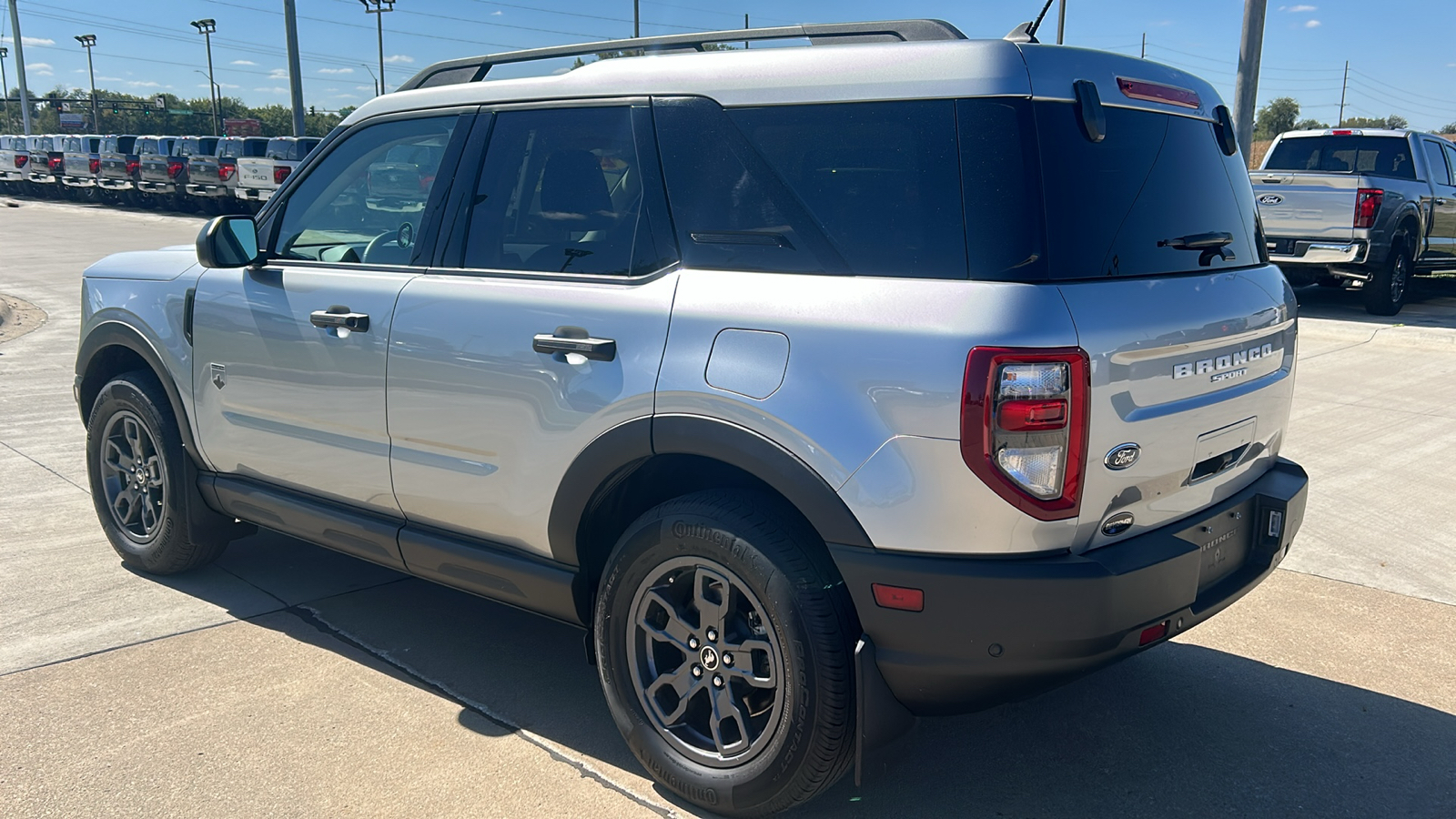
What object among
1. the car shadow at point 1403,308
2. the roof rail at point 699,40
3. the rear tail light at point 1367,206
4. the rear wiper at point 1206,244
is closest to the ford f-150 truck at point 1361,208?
the rear tail light at point 1367,206

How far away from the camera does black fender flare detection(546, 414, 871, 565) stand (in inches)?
101

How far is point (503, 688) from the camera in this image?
3.66m

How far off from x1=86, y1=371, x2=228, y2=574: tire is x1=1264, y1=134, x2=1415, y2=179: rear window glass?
12.8 m

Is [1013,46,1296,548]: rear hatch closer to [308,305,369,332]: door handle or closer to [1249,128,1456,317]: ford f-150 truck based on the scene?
[308,305,369,332]: door handle

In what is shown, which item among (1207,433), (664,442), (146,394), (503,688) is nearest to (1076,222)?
(1207,433)

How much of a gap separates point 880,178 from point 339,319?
6.30 ft

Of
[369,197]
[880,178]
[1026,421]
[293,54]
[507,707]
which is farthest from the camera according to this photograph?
[293,54]

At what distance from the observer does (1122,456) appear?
253cm

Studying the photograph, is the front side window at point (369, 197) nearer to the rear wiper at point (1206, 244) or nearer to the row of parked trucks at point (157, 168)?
the rear wiper at point (1206, 244)

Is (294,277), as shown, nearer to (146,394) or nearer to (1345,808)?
(146,394)

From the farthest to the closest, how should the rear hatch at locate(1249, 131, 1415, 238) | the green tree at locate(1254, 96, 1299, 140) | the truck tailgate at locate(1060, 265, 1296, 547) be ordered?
the green tree at locate(1254, 96, 1299, 140), the rear hatch at locate(1249, 131, 1415, 238), the truck tailgate at locate(1060, 265, 1296, 547)

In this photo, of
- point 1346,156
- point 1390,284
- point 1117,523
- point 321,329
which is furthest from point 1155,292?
point 1346,156

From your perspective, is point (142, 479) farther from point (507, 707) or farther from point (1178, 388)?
point (1178, 388)

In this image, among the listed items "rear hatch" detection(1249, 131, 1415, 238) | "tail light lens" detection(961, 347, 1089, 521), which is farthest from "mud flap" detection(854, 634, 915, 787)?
"rear hatch" detection(1249, 131, 1415, 238)
